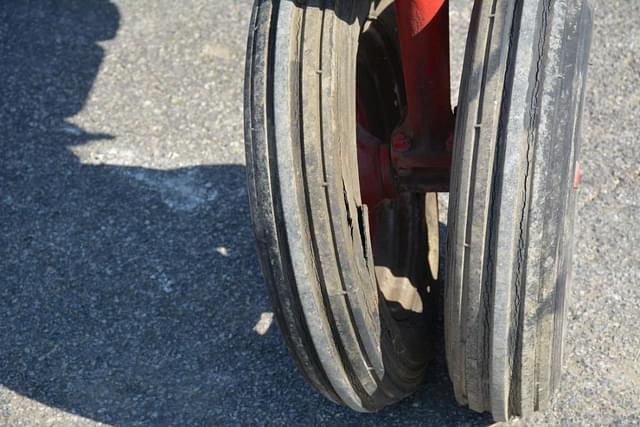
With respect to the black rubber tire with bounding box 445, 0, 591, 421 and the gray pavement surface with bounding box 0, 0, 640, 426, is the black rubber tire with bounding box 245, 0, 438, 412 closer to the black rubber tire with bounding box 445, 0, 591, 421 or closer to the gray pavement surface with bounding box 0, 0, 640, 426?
the black rubber tire with bounding box 445, 0, 591, 421

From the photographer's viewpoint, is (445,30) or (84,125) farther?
(84,125)

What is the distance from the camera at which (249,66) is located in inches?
92.7

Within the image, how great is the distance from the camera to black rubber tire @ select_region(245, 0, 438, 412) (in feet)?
7.47

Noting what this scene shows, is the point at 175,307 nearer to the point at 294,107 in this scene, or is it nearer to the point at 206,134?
the point at 206,134

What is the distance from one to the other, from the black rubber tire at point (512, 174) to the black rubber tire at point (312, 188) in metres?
0.23

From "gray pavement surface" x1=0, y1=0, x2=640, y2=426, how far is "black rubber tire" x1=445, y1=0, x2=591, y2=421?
2.03ft

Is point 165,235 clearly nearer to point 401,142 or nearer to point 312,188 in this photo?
point 401,142

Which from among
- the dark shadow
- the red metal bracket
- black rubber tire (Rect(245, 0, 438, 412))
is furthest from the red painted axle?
the dark shadow

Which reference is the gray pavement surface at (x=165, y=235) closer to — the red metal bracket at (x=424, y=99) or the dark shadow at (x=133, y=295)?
the dark shadow at (x=133, y=295)

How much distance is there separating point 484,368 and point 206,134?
171cm

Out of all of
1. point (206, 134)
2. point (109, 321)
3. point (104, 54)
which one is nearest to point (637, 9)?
point (206, 134)

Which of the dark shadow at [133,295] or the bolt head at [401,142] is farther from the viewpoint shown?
the dark shadow at [133,295]

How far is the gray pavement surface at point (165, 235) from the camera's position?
2922 millimetres

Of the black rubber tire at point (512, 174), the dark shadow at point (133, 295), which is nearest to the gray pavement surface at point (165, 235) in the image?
the dark shadow at point (133, 295)
